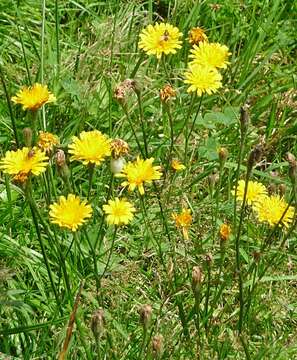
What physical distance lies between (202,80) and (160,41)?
0.18 meters

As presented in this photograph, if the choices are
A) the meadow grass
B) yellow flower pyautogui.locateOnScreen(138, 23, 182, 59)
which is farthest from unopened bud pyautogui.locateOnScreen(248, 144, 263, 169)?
yellow flower pyautogui.locateOnScreen(138, 23, 182, 59)

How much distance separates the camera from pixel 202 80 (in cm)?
193

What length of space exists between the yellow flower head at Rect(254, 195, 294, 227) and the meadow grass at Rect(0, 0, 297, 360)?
4 centimetres

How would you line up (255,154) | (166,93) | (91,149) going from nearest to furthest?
1. (255,154)
2. (91,149)
3. (166,93)

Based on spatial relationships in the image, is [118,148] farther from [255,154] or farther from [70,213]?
[255,154]

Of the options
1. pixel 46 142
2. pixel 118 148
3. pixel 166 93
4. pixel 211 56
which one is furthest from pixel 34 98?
pixel 211 56

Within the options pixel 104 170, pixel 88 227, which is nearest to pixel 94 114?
pixel 104 170

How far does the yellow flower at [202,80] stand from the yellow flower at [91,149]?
294 mm

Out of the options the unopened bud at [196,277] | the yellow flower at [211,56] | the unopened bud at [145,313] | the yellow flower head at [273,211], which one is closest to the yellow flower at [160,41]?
the yellow flower at [211,56]

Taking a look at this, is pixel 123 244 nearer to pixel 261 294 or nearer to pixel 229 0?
pixel 261 294

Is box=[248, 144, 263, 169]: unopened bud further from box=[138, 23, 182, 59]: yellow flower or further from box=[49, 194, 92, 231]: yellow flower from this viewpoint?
box=[138, 23, 182, 59]: yellow flower

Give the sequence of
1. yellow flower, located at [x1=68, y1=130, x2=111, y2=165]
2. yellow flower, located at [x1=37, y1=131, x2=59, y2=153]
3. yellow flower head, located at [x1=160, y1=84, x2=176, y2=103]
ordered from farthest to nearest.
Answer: yellow flower head, located at [x1=160, y1=84, x2=176, y2=103], yellow flower, located at [x1=37, y1=131, x2=59, y2=153], yellow flower, located at [x1=68, y1=130, x2=111, y2=165]

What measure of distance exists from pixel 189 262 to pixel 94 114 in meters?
0.64

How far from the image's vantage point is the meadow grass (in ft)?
5.84
